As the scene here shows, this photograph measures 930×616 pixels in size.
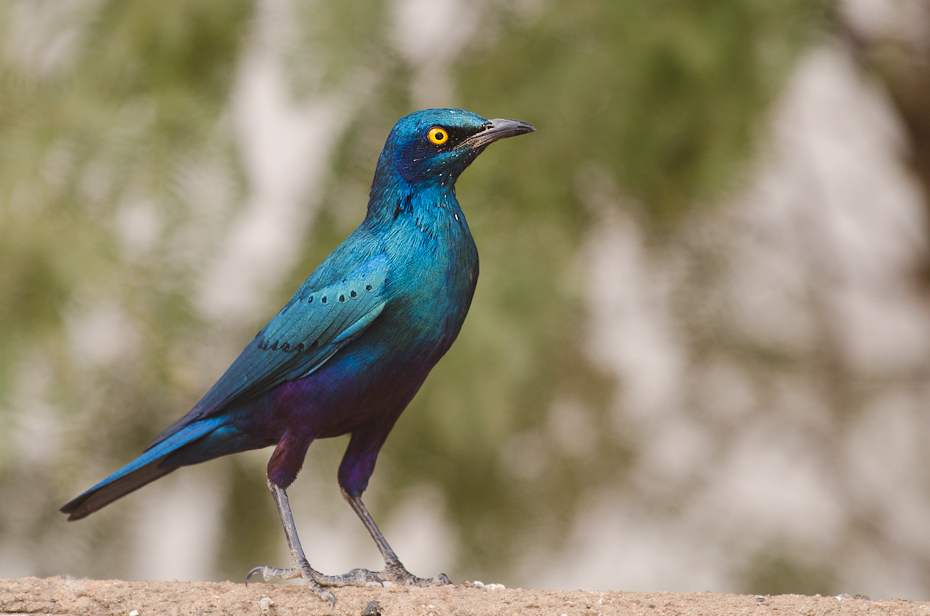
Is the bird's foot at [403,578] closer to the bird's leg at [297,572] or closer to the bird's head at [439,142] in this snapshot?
the bird's leg at [297,572]

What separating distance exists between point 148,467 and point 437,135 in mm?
1151

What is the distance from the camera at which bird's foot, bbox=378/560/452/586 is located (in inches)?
102

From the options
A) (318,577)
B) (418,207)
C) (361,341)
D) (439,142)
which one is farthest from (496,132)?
(318,577)

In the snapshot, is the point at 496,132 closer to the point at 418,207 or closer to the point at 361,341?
the point at 418,207

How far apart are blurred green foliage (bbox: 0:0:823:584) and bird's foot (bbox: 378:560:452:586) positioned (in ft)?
2.57

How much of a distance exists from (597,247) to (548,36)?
96cm

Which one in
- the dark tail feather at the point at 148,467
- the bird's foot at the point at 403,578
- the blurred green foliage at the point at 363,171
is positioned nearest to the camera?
the dark tail feather at the point at 148,467

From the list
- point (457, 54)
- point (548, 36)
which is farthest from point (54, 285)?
point (548, 36)

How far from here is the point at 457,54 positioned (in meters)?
3.73

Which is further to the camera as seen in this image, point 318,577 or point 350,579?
point 350,579

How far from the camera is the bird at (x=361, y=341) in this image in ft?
7.64

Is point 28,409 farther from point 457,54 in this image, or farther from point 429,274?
point 457,54

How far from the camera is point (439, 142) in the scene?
2.44 metres

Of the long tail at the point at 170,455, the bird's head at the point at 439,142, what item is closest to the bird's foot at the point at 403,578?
the long tail at the point at 170,455
